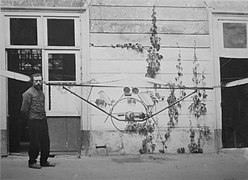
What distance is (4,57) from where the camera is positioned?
659 centimetres

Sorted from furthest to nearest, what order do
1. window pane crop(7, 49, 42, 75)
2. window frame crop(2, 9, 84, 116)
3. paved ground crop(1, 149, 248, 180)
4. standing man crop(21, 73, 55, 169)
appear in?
1. window frame crop(2, 9, 84, 116)
2. window pane crop(7, 49, 42, 75)
3. standing man crop(21, 73, 55, 169)
4. paved ground crop(1, 149, 248, 180)

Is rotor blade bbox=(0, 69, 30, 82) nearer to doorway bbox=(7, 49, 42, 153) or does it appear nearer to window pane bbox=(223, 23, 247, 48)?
doorway bbox=(7, 49, 42, 153)

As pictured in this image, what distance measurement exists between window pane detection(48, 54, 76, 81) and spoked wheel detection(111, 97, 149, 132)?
2.85 feet

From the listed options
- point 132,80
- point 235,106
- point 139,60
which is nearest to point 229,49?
point 235,106

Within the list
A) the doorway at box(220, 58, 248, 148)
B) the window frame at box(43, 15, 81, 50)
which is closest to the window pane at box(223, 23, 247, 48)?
the doorway at box(220, 58, 248, 148)

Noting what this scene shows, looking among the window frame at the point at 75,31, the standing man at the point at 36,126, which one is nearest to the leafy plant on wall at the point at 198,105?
the window frame at the point at 75,31

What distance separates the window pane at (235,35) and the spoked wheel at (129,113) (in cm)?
180

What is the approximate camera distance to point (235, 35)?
7238 millimetres

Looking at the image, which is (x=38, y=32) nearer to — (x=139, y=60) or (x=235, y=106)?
(x=139, y=60)

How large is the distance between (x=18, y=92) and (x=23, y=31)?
1.00 meters

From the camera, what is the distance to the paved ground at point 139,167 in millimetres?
6137

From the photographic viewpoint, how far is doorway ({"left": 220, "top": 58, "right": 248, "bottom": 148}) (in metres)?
7.14

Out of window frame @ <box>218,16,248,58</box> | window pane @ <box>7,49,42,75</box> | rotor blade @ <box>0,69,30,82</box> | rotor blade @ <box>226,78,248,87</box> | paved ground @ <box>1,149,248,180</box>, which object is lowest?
paved ground @ <box>1,149,248,180</box>

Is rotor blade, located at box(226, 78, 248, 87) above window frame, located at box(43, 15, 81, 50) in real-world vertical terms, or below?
below
